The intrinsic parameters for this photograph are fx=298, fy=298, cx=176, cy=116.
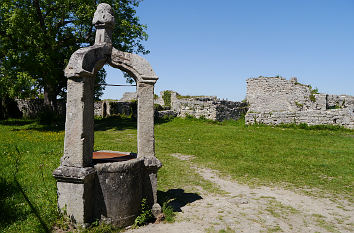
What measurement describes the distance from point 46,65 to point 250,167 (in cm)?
1346

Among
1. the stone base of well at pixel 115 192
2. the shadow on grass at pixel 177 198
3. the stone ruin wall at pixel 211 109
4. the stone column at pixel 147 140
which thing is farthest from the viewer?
the stone ruin wall at pixel 211 109

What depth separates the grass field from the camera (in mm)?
5574

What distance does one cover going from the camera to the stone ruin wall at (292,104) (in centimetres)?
1775

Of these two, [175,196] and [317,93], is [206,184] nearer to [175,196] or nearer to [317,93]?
[175,196]

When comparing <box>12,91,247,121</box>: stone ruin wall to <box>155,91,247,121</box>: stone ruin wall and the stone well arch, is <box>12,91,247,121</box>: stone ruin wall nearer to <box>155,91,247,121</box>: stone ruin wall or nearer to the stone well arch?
<box>155,91,247,121</box>: stone ruin wall

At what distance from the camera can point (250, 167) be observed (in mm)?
9297

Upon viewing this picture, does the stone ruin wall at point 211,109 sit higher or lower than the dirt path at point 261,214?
higher

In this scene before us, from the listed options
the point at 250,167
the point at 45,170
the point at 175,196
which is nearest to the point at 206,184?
the point at 175,196

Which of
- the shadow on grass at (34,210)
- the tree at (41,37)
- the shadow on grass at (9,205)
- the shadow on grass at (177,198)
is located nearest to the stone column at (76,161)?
the shadow on grass at (34,210)

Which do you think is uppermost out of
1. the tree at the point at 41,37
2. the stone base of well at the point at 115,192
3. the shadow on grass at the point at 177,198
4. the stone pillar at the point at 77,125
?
the tree at the point at 41,37

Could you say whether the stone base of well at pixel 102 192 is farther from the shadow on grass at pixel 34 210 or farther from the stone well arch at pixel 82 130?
the shadow on grass at pixel 34 210

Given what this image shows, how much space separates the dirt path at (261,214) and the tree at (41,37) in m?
13.9

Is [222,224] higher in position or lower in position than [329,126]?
lower

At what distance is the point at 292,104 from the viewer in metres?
23.1
